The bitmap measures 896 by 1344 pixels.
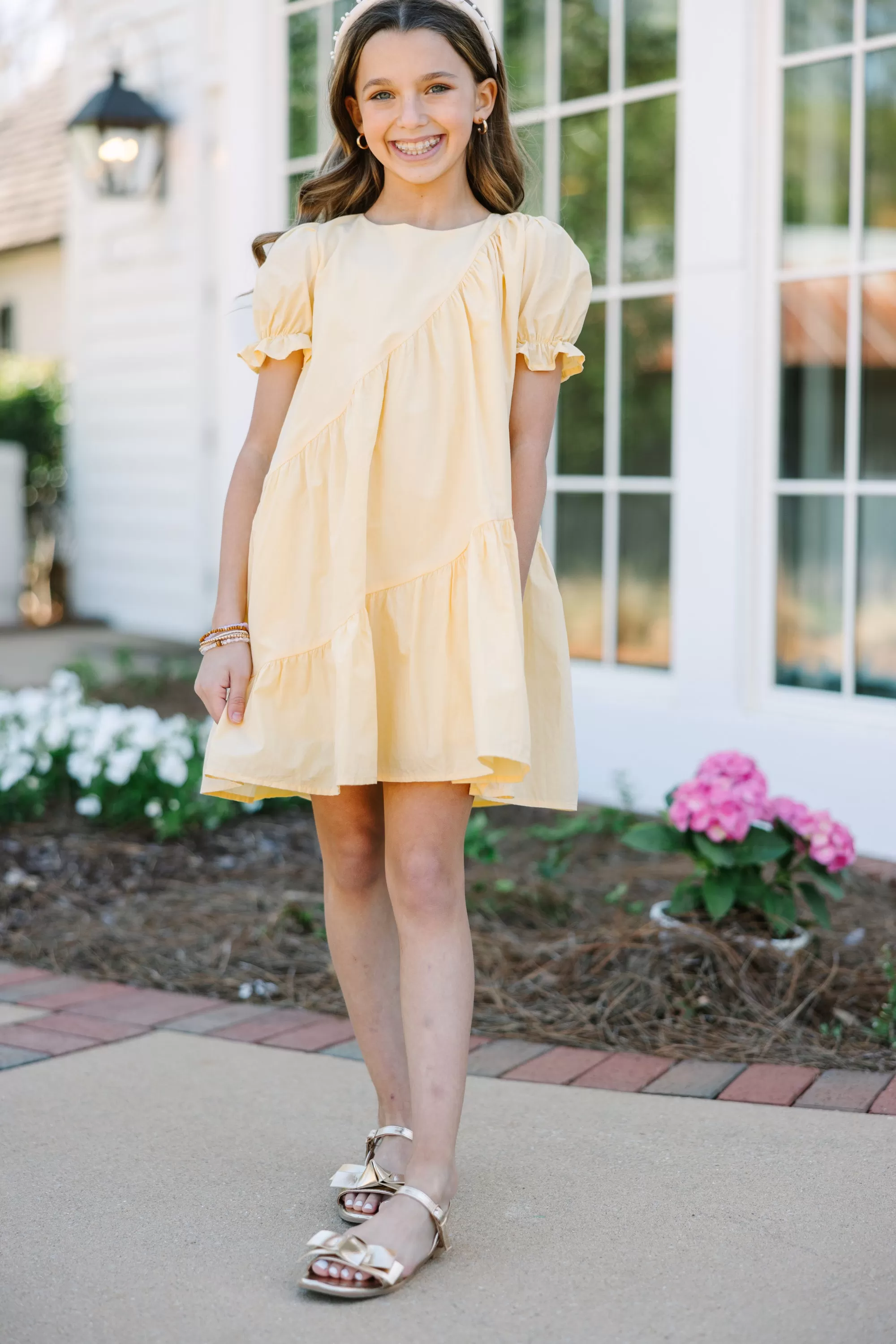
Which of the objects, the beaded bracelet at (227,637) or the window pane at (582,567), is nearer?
the beaded bracelet at (227,637)

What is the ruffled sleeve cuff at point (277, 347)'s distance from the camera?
80.8 inches

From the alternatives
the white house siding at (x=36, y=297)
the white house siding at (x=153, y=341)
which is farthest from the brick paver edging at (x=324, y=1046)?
the white house siding at (x=36, y=297)

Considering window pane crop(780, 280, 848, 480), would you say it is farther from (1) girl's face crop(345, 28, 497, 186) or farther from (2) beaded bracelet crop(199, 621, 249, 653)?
(2) beaded bracelet crop(199, 621, 249, 653)

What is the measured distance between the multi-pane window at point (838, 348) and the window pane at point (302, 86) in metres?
1.99

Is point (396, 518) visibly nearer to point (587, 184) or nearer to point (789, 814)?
point (789, 814)

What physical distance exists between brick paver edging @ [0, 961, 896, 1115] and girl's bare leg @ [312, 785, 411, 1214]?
51 cm

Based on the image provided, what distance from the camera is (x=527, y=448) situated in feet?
6.65

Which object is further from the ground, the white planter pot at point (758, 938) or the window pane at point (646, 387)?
the window pane at point (646, 387)

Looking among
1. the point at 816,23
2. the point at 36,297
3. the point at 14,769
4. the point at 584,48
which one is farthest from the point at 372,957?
the point at 36,297

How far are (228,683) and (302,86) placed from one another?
407 cm

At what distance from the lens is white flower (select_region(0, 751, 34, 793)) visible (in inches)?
168

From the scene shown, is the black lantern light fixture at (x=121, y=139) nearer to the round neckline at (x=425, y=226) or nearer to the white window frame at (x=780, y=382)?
the white window frame at (x=780, y=382)

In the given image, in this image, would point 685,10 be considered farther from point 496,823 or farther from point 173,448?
point 173,448

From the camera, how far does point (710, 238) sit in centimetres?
421
